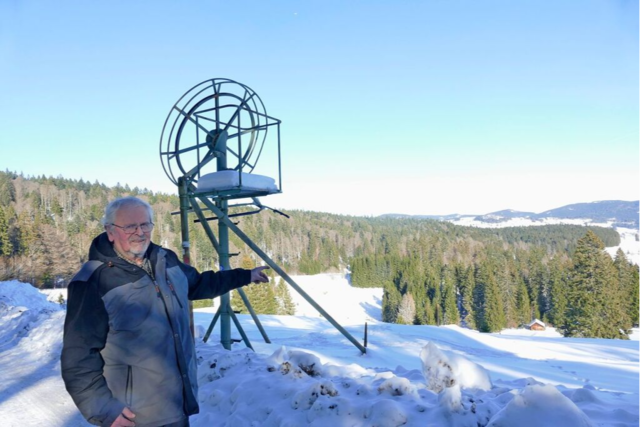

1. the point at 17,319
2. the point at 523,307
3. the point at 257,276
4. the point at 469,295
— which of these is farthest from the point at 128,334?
the point at 469,295

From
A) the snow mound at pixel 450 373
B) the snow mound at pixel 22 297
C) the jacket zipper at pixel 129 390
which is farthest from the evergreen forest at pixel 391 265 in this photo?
the snow mound at pixel 22 297

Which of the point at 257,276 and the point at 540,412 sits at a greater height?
the point at 257,276

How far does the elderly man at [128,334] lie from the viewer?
2.16 metres

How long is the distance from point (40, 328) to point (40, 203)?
A: 310 feet

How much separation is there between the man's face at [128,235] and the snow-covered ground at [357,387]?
2.55m

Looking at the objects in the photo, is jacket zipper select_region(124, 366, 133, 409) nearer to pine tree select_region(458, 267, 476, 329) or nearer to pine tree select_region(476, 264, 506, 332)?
pine tree select_region(476, 264, 506, 332)

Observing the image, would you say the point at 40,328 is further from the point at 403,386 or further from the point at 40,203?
the point at 40,203

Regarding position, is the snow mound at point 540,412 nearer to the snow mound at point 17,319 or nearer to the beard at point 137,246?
the beard at point 137,246

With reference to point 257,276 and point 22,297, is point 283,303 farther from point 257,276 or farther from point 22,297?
point 257,276

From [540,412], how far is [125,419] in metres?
2.80

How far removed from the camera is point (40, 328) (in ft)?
32.0

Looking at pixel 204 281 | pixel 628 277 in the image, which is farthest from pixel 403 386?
pixel 628 277

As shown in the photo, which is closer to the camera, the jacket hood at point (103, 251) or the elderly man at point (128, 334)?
the elderly man at point (128, 334)

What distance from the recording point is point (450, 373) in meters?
4.66
